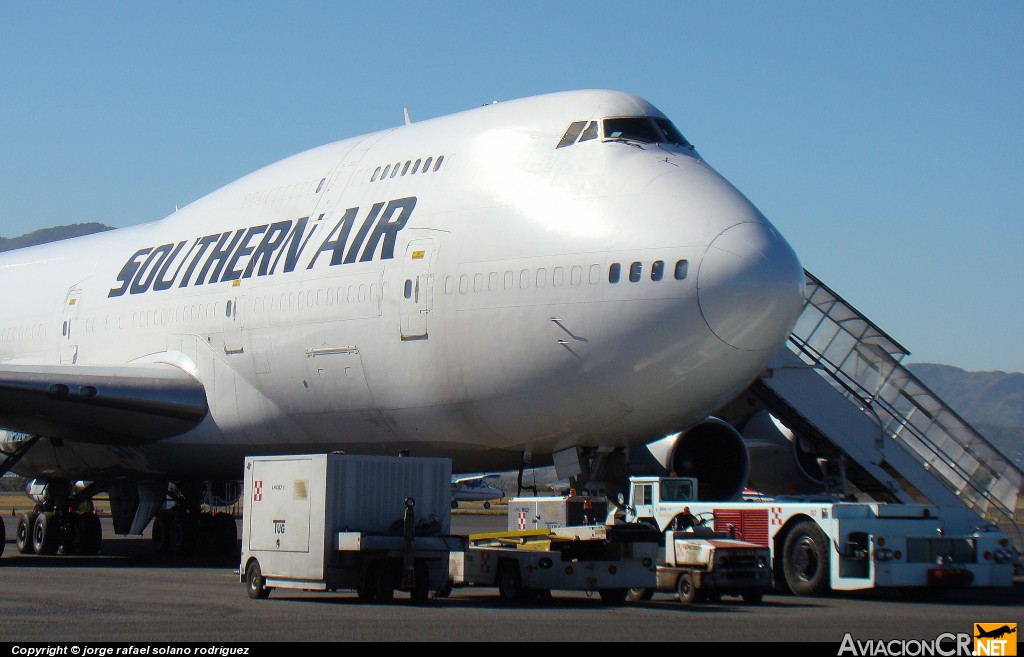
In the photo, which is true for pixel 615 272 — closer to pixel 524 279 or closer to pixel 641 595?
pixel 524 279

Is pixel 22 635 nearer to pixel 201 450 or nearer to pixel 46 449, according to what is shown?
pixel 201 450

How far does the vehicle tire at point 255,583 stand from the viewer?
15.7m

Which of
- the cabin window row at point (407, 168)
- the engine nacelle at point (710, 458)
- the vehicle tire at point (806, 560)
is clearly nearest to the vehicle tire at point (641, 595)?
the vehicle tire at point (806, 560)

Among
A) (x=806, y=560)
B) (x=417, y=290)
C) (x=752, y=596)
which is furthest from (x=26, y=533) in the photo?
(x=752, y=596)

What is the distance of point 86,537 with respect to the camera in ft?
87.9

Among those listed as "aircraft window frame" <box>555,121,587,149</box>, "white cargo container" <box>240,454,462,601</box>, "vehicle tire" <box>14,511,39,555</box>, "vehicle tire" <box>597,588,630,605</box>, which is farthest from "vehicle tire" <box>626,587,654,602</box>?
"vehicle tire" <box>14,511,39,555</box>

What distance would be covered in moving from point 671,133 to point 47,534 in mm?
15877

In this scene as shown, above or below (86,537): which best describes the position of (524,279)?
above

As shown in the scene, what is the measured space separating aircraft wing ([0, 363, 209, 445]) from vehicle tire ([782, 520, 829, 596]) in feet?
32.0

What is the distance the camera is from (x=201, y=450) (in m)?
22.5

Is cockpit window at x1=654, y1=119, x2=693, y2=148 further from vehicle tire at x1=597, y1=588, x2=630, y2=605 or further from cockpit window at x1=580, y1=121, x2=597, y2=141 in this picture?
vehicle tire at x1=597, y1=588, x2=630, y2=605

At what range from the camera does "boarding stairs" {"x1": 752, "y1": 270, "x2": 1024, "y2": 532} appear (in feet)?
75.3

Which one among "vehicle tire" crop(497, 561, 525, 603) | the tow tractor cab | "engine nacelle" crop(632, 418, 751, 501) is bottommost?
"vehicle tire" crop(497, 561, 525, 603)

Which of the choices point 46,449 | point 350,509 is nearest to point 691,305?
point 350,509
